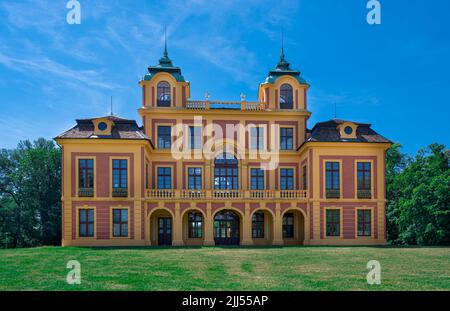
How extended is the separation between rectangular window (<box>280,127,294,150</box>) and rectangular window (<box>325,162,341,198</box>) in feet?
13.4

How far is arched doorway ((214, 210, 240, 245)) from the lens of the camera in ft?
138

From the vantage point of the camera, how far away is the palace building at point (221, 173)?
125 feet

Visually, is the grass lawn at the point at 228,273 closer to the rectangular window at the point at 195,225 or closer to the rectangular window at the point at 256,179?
the rectangular window at the point at 195,225

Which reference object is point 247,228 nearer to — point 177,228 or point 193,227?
point 193,227

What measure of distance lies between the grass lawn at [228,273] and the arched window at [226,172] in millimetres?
16137

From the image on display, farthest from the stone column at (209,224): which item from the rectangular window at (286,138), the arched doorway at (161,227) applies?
the rectangular window at (286,138)

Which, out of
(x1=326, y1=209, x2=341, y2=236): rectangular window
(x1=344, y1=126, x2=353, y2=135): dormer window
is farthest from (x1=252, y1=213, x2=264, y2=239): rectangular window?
(x1=344, y1=126, x2=353, y2=135): dormer window

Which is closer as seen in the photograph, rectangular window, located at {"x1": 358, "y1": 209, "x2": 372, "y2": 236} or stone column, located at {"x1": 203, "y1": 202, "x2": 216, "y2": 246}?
stone column, located at {"x1": 203, "y1": 202, "x2": 216, "y2": 246}

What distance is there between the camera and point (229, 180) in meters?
42.3

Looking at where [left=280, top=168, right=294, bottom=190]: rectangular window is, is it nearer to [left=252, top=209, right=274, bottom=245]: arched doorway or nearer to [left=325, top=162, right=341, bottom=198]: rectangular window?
[left=252, top=209, right=274, bottom=245]: arched doorway

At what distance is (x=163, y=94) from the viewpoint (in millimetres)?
41812
